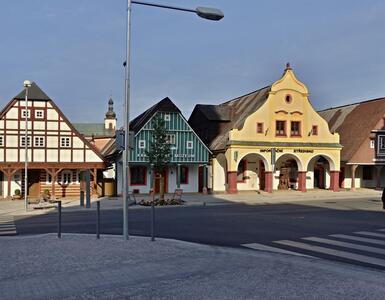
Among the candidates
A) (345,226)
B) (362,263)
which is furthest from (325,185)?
(362,263)

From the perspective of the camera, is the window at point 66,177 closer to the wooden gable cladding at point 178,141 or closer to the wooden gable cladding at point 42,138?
the wooden gable cladding at point 42,138

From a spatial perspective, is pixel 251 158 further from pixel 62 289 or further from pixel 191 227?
→ pixel 62 289

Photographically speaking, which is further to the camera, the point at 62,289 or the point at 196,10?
the point at 196,10

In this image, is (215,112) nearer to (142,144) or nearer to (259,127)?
(259,127)

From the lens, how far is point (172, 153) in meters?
36.6

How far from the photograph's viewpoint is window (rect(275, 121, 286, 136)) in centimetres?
3947

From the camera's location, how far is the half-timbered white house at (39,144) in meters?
32.5

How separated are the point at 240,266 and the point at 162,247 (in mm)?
2600

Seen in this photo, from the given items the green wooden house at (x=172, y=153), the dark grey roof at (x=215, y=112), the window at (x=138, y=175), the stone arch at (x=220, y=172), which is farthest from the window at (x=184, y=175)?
the dark grey roof at (x=215, y=112)

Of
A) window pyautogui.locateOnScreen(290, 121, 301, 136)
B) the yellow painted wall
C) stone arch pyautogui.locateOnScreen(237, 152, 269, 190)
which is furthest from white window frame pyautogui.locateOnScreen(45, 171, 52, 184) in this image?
window pyautogui.locateOnScreen(290, 121, 301, 136)

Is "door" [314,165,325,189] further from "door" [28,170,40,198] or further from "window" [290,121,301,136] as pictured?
"door" [28,170,40,198]

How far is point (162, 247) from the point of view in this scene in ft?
35.1

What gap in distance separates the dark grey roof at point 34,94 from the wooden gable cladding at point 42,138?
0.71ft

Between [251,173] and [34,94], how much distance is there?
19168 millimetres
